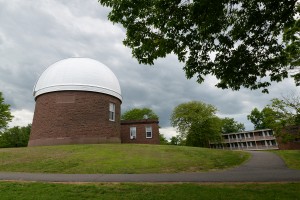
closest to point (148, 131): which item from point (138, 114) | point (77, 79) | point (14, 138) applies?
point (77, 79)

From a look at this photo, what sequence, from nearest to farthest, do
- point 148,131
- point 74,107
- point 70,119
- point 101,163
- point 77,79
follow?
point 101,163
point 70,119
point 74,107
point 77,79
point 148,131

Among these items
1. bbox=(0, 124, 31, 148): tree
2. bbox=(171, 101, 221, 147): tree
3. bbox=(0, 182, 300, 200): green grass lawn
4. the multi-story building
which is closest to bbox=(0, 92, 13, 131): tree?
bbox=(0, 124, 31, 148): tree

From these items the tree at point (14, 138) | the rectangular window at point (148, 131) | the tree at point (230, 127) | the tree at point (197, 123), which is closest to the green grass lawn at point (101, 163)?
the rectangular window at point (148, 131)

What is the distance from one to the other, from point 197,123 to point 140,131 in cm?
2618

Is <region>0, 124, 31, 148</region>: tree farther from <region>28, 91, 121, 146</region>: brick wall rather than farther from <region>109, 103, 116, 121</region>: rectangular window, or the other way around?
<region>109, 103, 116, 121</region>: rectangular window

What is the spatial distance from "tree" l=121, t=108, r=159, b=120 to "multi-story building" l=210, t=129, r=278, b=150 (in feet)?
72.7

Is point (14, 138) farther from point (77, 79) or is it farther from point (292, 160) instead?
point (292, 160)

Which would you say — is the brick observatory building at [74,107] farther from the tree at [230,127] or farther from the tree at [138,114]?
the tree at [230,127]

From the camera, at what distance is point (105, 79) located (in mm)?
25000

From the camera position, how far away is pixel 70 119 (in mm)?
21969

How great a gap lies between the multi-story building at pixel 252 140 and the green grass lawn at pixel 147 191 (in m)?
57.5

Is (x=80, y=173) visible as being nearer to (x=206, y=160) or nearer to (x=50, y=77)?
(x=206, y=160)

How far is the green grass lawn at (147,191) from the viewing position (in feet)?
22.7

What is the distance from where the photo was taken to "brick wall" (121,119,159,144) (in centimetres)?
2948
